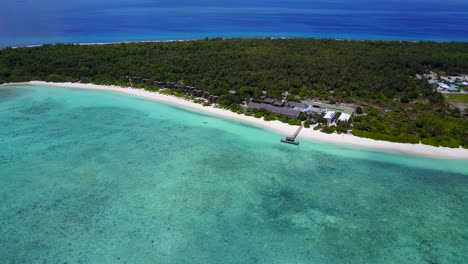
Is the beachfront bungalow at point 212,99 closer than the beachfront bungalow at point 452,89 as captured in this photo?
Yes

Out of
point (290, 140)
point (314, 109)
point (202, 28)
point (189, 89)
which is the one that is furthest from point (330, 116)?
point (202, 28)

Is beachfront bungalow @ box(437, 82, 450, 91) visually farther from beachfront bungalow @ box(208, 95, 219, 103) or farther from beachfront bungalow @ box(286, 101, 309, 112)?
beachfront bungalow @ box(208, 95, 219, 103)

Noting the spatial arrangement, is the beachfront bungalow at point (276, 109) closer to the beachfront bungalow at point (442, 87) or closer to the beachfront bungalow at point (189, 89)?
the beachfront bungalow at point (189, 89)

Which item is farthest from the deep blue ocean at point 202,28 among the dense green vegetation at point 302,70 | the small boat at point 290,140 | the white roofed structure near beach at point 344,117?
the small boat at point 290,140

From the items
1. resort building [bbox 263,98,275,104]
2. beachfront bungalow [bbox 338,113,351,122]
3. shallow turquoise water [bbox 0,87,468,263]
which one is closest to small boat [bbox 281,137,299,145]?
shallow turquoise water [bbox 0,87,468,263]

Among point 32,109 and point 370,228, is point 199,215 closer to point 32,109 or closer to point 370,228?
point 370,228

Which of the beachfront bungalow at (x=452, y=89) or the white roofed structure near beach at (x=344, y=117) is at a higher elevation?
the beachfront bungalow at (x=452, y=89)
